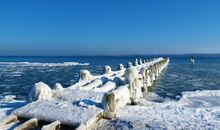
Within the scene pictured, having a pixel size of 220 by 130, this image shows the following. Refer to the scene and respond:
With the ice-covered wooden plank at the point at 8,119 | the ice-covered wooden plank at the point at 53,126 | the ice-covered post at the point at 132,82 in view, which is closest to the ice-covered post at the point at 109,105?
the ice-covered wooden plank at the point at 53,126

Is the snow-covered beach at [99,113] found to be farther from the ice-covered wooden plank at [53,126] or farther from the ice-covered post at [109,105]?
the ice-covered wooden plank at [53,126]

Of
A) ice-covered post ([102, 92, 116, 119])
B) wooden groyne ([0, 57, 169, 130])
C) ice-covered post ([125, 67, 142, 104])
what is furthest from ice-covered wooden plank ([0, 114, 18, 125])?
ice-covered post ([125, 67, 142, 104])

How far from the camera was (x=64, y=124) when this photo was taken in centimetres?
768

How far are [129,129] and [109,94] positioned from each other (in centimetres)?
148

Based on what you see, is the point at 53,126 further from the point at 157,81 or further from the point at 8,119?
the point at 157,81

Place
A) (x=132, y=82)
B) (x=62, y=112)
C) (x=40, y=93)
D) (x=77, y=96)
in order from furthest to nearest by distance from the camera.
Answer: (x=132, y=82), (x=77, y=96), (x=40, y=93), (x=62, y=112)

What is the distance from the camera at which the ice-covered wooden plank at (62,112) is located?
304 inches

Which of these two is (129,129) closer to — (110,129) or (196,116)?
(110,129)

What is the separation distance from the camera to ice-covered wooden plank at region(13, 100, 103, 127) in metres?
7.73

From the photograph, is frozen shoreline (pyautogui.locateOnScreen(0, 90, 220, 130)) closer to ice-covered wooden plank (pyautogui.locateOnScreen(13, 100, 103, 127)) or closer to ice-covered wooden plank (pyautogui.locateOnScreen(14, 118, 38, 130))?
ice-covered wooden plank (pyautogui.locateOnScreen(13, 100, 103, 127))

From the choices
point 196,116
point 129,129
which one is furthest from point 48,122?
point 196,116

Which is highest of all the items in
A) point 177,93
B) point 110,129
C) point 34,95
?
point 34,95

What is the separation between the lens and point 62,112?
818cm

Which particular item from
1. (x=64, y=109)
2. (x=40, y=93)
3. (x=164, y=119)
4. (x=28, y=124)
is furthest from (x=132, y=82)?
(x=28, y=124)
